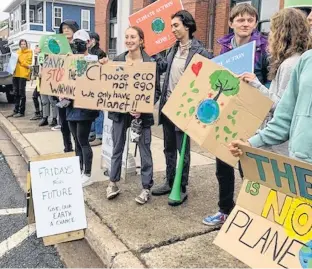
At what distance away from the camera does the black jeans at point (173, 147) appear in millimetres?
3822

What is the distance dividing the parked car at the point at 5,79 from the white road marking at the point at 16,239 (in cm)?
803

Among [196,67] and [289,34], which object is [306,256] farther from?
[196,67]

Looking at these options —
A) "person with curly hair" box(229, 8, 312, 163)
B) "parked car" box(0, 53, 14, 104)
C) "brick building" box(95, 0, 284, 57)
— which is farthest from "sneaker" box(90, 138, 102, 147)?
"parked car" box(0, 53, 14, 104)

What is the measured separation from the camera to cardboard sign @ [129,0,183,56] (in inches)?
169

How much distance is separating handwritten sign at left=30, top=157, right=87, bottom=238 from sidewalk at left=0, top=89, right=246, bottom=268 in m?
0.20

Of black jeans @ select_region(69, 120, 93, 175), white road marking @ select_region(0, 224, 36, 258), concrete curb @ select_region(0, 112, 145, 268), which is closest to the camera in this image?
concrete curb @ select_region(0, 112, 145, 268)

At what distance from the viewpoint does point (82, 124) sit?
4207 mm

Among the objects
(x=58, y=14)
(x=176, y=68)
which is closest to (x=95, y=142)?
(x=176, y=68)

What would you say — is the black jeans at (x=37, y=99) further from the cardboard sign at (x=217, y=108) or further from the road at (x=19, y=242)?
the cardboard sign at (x=217, y=108)

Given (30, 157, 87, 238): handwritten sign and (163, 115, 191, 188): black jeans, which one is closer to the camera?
(30, 157, 87, 238): handwritten sign

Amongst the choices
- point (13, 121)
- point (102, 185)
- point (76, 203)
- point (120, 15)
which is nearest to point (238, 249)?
point (76, 203)

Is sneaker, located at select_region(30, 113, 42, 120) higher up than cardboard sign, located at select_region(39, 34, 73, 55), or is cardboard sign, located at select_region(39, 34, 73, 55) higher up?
cardboard sign, located at select_region(39, 34, 73, 55)

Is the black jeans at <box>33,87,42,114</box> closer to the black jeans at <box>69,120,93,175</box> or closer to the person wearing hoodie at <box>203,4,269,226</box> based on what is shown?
the black jeans at <box>69,120,93,175</box>

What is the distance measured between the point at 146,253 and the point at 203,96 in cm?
127
